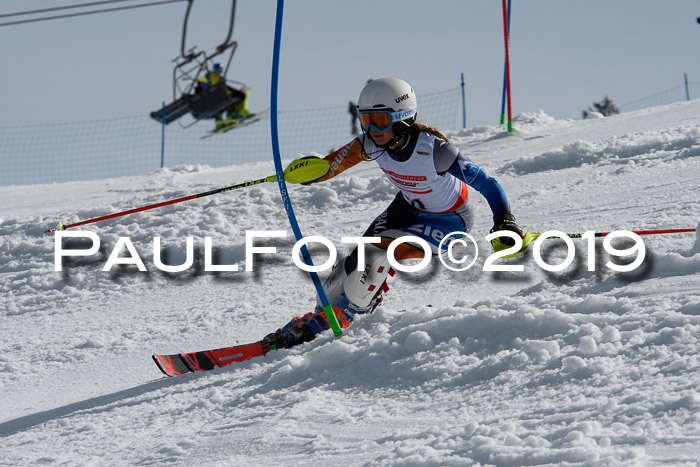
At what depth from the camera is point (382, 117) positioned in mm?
4637

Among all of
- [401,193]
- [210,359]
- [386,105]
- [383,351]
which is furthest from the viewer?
[401,193]

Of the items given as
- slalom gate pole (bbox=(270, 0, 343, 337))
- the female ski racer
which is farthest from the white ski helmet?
slalom gate pole (bbox=(270, 0, 343, 337))

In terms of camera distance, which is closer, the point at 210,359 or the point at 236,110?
the point at 210,359

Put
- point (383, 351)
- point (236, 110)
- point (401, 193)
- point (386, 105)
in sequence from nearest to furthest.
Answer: point (383, 351) < point (386, 105) < point (401, 193) < point (236, 110)

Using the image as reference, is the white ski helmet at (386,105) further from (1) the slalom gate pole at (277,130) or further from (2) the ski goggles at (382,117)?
(1) the slalom gate pole at (277,130)

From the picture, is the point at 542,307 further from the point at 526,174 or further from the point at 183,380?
the point at 526,174

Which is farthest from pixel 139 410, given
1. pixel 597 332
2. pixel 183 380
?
pixel 597 332

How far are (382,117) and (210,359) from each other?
1.82 m

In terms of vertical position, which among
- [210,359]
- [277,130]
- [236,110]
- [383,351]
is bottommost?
[210,359]

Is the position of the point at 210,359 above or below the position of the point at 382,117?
below

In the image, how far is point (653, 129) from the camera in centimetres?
1043

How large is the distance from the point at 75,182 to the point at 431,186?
9675mm

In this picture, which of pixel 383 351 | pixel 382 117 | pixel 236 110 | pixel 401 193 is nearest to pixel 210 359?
pixel 383 351

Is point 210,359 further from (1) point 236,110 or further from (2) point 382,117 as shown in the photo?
(1) point 236,110
